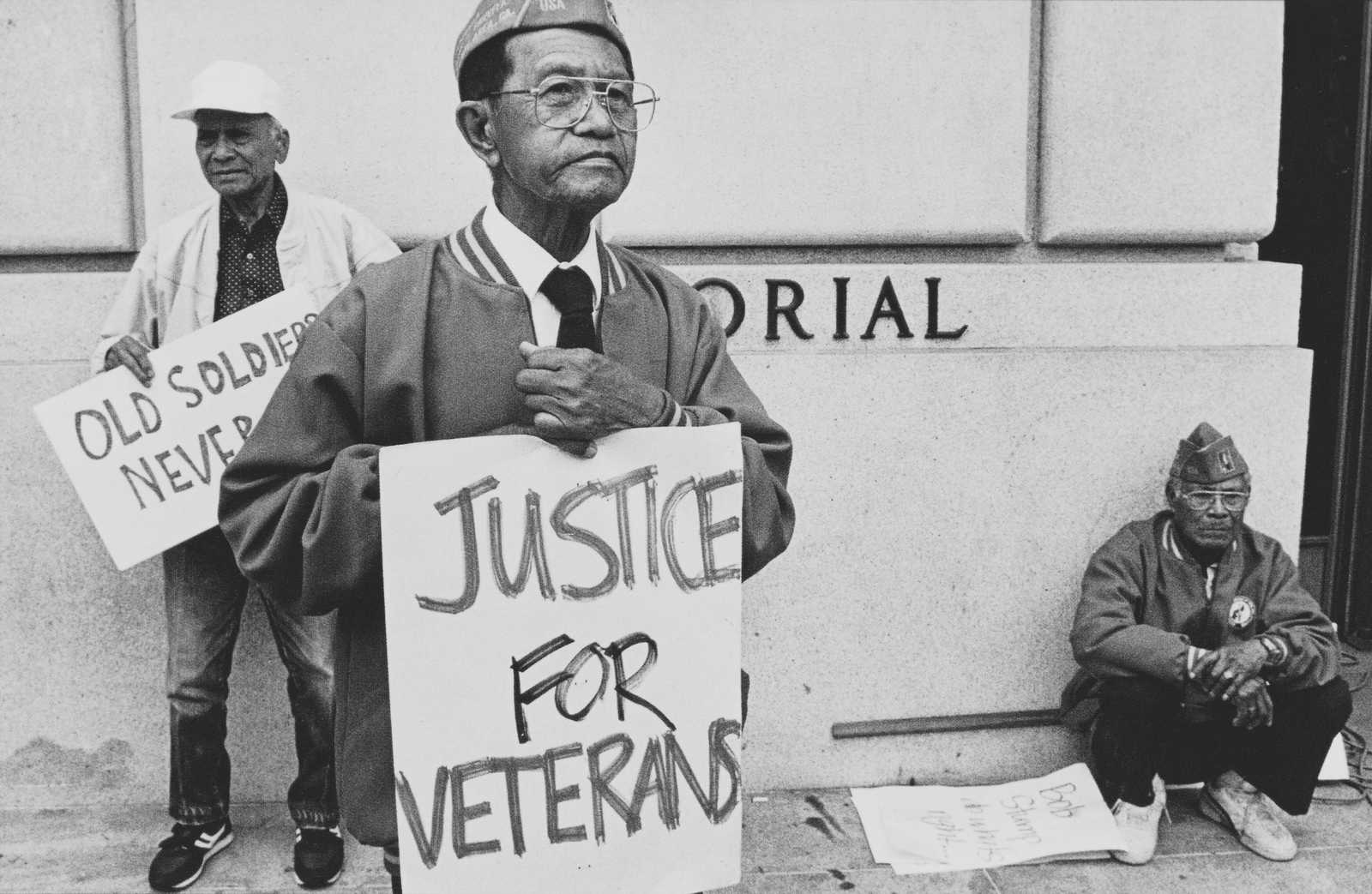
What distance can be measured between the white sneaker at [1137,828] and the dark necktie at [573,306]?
2.57m

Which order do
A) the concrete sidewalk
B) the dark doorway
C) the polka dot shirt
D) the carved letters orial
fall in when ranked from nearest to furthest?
the polka dot shirt → the concrete sidewalk → the carved letters orial → the dark doorway

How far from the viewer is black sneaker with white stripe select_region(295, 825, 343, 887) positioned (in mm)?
3457

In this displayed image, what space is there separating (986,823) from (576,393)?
2.63 metres

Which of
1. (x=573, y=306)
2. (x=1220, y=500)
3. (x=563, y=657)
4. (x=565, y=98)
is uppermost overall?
(x=565, y=98)

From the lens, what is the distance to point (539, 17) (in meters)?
1.77

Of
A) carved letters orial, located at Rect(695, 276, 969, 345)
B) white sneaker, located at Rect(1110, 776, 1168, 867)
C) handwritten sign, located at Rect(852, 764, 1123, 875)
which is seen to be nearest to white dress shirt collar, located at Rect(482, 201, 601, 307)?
carved letters orial, located at Rect(695, 276, 969, 345)

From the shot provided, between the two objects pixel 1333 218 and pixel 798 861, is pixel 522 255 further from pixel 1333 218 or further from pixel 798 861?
pixel 1333 218

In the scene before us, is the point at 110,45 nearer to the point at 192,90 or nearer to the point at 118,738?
the point at 192,90

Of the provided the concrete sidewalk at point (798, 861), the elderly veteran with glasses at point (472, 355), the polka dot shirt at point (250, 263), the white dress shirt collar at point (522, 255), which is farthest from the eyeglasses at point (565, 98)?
the concrete sidewalk at point (798, 861)

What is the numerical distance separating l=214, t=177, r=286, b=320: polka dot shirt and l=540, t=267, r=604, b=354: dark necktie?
175cm

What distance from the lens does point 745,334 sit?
3.96m

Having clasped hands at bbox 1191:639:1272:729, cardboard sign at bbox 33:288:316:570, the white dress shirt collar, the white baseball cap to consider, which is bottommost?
clasped hands at bbox 1191:639:1272:729

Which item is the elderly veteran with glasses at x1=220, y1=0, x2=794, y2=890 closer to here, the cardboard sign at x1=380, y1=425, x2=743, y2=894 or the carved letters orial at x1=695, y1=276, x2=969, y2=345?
the cardboard sign at x1=380, y1=425, x2=743, y2=894

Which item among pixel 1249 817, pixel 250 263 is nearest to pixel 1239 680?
pixel 1249 817
